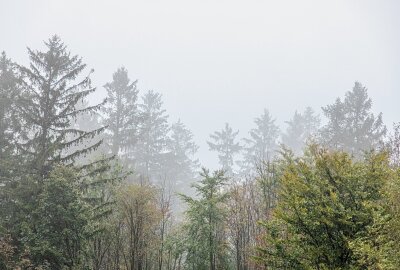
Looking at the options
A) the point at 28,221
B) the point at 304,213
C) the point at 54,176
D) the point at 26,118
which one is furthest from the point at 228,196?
the point at 26,118

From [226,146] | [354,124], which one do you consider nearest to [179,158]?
[226,146]

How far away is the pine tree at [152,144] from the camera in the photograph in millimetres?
48312

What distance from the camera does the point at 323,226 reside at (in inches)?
457

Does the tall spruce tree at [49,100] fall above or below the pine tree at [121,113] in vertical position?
below

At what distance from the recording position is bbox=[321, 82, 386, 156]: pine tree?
40906 millimetres

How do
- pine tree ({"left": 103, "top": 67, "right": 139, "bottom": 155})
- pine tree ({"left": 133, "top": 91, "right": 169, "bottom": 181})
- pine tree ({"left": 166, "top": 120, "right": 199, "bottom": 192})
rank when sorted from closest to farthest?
pine tree ({"left": 103, "top": 67, "right": 139, "bottom": 155}), pine tree ({"left": 133, "top": 91, "right": 169, "bottom": 181}), pine tree ({"left": 166, "top": 120, "right": 199, "bottom": 192})

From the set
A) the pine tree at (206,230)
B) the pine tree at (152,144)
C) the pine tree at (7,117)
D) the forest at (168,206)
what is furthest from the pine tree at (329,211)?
the pine tree at (152,144)

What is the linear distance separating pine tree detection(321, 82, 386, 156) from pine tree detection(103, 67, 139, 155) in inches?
873

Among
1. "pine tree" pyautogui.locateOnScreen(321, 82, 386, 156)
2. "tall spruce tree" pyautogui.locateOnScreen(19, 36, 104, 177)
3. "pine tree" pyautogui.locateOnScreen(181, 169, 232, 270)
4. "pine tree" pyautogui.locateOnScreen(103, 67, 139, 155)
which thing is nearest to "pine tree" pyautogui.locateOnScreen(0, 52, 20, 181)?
"tall spruce tree" pyautogui.locateOnScreen(19, 36, 104, 177)

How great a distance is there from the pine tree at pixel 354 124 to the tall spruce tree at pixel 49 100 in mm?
29685

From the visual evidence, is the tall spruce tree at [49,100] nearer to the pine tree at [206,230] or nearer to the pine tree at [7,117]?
the pine tree at [7,117]

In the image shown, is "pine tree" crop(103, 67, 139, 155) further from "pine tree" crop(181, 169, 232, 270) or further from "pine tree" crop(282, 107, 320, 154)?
"pine tree" crop(282, 107, 320, 154)

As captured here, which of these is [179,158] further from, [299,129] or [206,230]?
[206,230]

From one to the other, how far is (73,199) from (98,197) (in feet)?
12.8
